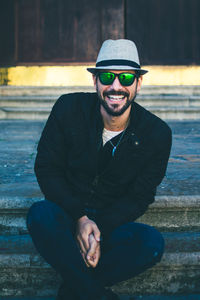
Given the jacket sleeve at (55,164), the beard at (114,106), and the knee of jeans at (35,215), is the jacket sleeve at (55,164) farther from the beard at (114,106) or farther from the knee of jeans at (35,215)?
the beard at (114,106)

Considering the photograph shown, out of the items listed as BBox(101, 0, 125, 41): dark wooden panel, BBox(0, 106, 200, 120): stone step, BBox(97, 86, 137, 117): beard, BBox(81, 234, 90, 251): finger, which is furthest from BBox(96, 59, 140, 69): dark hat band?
BBox(101, 0, 125, 41): dark wooden panel

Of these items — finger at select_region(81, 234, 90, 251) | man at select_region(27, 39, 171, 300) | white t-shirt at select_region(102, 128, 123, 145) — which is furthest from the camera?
white t-shirt at select_region(102, 128, 123, 145)

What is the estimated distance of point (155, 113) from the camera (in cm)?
695

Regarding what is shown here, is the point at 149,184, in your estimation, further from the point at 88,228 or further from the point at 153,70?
the point at 153,70

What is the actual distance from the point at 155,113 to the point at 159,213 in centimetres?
448

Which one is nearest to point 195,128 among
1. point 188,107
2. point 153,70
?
point 188,107

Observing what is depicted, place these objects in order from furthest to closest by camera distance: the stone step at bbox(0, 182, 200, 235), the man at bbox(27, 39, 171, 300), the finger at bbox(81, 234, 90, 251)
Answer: the stone step at bbox(0, 182, 200, 235)
the man at bbox(27, 39, 171, 300)
the finger at bbox(81, 234, 90, 251)

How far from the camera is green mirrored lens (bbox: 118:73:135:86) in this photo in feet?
7.64

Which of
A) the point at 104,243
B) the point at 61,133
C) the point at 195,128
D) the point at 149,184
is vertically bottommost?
the point at 195,128

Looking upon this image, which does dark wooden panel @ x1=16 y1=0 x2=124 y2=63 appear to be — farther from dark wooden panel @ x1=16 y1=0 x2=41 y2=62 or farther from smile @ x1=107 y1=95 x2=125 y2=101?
smile @ x1=107 y1=95 x2=125 y2=101

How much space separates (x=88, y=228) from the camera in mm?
2137

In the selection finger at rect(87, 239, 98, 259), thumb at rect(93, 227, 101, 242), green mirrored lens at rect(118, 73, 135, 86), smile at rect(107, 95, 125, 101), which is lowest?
finger at rect(87, 239, 98, 259)

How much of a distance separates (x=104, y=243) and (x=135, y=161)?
0.54 m

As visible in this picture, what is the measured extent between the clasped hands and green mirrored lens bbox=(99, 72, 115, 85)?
84cm
